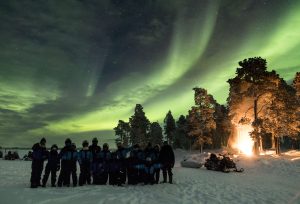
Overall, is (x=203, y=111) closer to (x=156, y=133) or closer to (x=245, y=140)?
(x=245, y=140)

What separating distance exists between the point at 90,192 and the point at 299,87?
37169 mm

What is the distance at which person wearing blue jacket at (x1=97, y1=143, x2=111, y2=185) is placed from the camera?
16.2 metres

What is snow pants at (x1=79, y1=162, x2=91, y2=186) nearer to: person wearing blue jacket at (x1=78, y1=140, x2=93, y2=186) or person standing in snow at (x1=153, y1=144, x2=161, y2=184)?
person wearing blue jacket at (x1=78, y1=140, x2=93, y2=186)

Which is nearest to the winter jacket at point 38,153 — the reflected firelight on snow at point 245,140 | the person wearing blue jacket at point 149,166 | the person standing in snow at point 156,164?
the person wearing blue jacket at point 149,166

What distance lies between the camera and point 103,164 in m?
16.2

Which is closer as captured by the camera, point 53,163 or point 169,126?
point 53,163

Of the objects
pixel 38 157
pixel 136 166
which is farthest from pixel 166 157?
pixel 38 157

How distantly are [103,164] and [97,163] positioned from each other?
0.32m

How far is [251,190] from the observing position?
15.4m

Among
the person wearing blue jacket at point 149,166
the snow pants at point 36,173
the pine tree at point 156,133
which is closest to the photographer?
the snow pants at point 36,173

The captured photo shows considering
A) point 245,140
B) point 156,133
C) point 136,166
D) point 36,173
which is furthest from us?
point 156,133

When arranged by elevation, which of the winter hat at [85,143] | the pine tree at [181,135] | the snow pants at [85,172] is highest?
the pine tree at [181,135]

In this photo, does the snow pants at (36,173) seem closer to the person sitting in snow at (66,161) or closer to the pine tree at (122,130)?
the person sitting in snow at (66,161)

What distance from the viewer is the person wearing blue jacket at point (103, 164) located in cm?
1620
